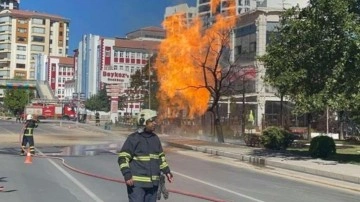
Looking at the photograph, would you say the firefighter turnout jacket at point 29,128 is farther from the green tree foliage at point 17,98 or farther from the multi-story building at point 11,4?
the multi-story building at point 11,4

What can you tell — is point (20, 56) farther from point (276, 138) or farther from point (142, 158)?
point (142, 158)

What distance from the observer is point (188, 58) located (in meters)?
42.0

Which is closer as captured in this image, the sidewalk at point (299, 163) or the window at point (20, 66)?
the sidewalk at point (299, 163)

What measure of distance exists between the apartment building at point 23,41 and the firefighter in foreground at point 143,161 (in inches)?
6096

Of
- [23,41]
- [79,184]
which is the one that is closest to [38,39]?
[23,41]

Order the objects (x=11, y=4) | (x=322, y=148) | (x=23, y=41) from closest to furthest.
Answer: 1. (x=322, y=148)
2. (x=23, y=41)
3. (x=11, y=4)

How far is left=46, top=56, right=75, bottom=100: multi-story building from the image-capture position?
457ft

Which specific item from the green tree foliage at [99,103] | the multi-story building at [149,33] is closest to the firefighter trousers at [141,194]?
the green tree foliage at [99,103]

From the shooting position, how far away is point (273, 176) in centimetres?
1641

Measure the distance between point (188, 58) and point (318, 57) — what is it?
22578 mm

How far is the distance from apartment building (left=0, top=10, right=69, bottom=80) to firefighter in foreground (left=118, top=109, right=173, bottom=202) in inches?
6096

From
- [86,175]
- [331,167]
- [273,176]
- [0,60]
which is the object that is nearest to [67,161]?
[86,175]

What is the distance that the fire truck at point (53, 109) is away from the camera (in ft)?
289

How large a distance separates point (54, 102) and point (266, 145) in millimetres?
71634
